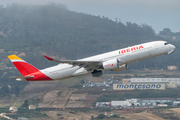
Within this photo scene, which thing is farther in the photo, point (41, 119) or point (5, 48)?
point (5, 48)

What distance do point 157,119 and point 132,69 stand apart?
215ft

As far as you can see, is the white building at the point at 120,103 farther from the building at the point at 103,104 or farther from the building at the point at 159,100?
the building at the point at 159,100

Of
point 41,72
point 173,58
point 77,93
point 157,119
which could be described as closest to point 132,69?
point 173,58

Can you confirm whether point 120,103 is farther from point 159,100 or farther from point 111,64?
point 111,64

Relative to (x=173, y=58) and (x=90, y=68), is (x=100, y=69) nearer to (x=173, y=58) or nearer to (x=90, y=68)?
(x=90, y=68)

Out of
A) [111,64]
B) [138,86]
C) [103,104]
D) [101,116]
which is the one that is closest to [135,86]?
[138,86]

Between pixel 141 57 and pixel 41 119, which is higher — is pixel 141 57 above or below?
above

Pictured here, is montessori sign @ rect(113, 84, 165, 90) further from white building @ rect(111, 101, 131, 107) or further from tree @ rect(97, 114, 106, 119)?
tree @ rect(97, 114, 106, 119)

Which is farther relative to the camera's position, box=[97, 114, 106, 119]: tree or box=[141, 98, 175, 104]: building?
box=[141, 98, 175, 104]: building

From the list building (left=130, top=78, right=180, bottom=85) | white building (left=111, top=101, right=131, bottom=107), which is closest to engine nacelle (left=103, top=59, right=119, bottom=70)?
white building (left=111, top=101, right=131, bottom=107)

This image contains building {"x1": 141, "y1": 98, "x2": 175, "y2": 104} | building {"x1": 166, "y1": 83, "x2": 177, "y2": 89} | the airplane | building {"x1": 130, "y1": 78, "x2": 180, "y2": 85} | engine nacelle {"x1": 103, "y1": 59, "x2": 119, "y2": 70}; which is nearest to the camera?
engine nacelle {"x1": 103, "y1": 59, "x2": 119, "y2": 70}

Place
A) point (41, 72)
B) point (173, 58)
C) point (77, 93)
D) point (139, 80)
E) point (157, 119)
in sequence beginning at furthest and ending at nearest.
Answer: point (173, 58) < point (139, 80) < point (77, 93) < point (157, 119) < point (41, 72)

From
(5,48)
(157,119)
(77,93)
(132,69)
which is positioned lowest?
(157,119)

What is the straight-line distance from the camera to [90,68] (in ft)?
157
